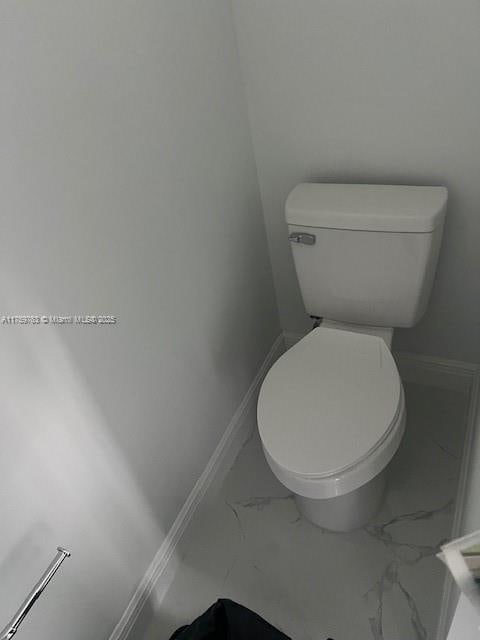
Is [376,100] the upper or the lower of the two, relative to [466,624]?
upper

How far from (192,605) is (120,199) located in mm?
1077

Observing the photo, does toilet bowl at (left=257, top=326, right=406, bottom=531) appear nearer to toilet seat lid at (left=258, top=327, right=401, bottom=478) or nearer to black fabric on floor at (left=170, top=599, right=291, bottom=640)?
toilet seat lid at (left=258, top=327, right=401, bottom=478)

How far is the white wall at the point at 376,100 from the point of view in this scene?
117cm

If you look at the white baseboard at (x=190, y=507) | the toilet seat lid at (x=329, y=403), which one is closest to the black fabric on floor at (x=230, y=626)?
the white baseboard at (x=190, y=507)

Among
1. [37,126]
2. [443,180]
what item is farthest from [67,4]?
[443,180]

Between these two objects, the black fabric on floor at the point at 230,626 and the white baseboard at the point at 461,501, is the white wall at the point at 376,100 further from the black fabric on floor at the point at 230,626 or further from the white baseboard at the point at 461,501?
the black fabric on floor at the point at 230,626

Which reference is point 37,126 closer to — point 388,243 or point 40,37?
point 40,37

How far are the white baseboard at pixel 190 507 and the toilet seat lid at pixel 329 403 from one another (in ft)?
1.33

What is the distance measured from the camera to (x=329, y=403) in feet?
4.04

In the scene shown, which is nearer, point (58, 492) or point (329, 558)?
point (58, 492)

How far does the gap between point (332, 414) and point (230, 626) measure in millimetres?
518

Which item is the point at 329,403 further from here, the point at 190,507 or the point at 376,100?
the point at 376,100

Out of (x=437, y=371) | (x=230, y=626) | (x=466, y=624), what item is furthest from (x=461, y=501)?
(x=466, y=624)

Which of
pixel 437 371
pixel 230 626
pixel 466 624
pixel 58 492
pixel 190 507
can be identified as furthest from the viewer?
pixel 437 371
